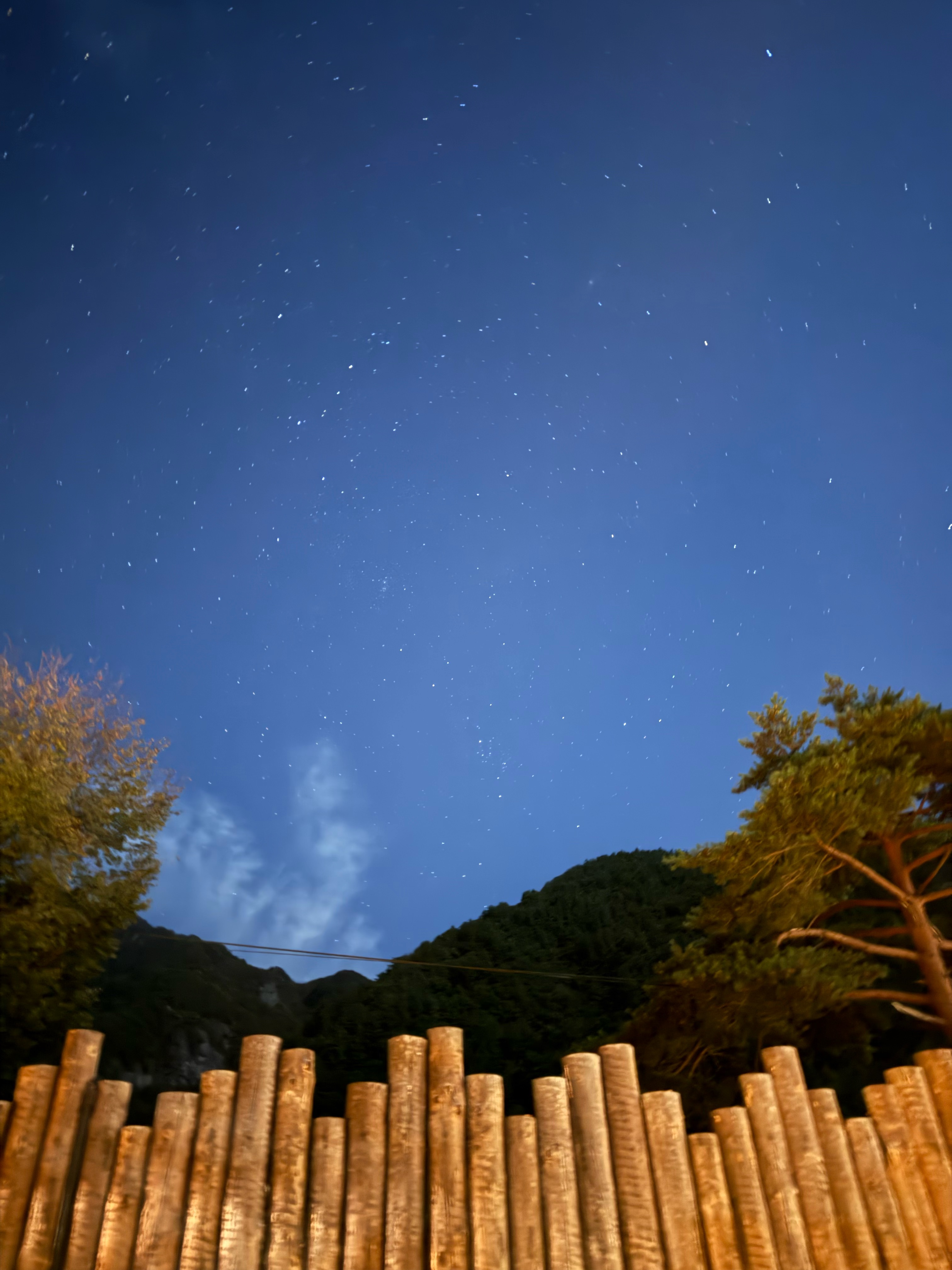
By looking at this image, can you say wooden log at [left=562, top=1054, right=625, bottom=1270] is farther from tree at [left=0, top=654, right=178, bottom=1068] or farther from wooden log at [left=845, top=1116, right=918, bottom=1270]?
tree at [left=0, top=654, right=178, bottom=1068]

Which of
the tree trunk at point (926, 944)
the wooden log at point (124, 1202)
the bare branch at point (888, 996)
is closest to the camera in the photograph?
the wooden log at point (124, 1202)

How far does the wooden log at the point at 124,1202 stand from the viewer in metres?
3.42

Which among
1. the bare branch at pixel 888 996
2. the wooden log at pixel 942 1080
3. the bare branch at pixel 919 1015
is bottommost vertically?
the wooden log at pixel 942 1080

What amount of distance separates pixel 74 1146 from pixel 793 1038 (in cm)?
728

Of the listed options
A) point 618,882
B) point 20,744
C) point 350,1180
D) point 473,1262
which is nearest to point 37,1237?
point 350,1180

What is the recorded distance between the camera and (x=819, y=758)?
7.80 meters

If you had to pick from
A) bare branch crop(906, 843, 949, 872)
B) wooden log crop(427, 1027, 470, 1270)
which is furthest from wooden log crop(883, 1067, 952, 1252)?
bare branch crop(906, 843, 949, 872)

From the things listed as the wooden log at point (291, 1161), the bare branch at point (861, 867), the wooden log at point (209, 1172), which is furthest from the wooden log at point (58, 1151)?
the bare branch at point (861, 867)

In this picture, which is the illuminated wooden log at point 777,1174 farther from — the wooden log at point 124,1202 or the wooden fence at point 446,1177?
the wooden log at point 124,1202

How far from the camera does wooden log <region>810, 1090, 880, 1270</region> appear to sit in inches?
152

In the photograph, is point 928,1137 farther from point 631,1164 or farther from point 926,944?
point 926,944

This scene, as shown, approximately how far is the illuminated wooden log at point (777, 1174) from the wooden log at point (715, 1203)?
0.66 feet

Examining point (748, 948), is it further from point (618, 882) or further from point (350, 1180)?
point (618, 882)

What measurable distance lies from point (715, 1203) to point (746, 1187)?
0.17 metres
